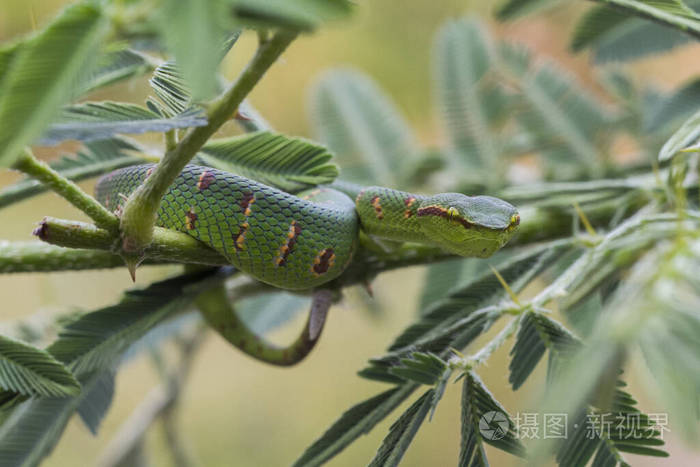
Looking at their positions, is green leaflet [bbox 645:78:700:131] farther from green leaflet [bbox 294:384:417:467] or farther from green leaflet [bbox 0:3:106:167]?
green leaflet [bbox 0:3:106:167]

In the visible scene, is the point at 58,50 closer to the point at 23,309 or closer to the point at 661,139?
the point at 661,139

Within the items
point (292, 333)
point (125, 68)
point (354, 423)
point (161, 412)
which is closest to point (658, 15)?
point (354, 423)

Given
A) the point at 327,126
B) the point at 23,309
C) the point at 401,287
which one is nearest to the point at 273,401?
the point at 401,287

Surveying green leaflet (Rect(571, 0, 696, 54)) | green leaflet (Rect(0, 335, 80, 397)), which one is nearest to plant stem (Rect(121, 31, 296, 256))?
green leaflet (Rect(0, 335, 80, 397))

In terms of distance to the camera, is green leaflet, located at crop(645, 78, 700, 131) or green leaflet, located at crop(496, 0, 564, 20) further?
green leaflet, located at crop(645, 78, 700, 131)

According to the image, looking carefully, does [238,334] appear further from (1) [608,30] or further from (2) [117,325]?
(1) [608,30]
